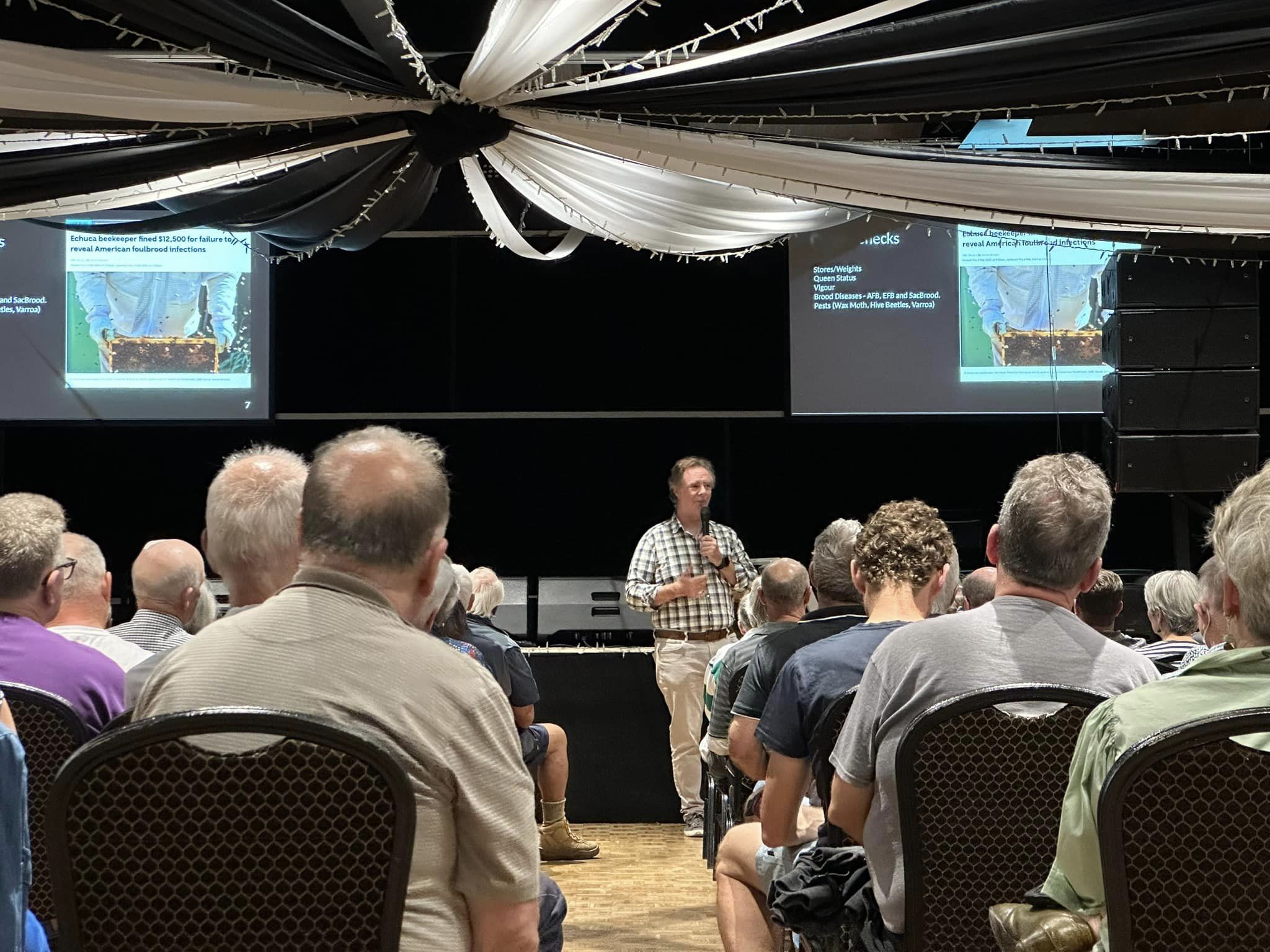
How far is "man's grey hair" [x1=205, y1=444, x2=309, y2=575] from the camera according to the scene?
7.30 feet

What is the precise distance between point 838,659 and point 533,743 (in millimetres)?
2106

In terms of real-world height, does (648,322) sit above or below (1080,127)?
below

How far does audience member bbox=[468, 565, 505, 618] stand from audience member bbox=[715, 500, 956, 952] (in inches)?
96.9

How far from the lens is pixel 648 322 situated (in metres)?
8.59

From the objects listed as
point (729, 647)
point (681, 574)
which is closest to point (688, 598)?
point (681, 574)

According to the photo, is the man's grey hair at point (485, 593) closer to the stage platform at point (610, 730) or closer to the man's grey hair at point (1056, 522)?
the stage platform at point (610, 730)

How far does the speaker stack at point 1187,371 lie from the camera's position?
6207mm

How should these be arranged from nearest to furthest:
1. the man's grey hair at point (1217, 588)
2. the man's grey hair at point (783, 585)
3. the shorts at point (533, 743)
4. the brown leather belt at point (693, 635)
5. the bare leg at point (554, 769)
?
the man's grey hair at point (1217, 588) < the man's grey hair at point (783, 585) < the shorts at point (533, 743) < the bare leg at point (554, 769) < the brown leather belt at point (693, 635)

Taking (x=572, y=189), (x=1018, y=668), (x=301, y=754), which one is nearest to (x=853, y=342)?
(x=572, y=189)

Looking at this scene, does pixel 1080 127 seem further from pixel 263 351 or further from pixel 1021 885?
pixel 263 351

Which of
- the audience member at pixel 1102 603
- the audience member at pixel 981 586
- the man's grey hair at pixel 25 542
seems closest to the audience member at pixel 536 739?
the man's grey hair at pixel 25 542

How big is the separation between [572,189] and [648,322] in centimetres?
398

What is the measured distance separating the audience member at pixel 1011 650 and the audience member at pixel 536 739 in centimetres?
135

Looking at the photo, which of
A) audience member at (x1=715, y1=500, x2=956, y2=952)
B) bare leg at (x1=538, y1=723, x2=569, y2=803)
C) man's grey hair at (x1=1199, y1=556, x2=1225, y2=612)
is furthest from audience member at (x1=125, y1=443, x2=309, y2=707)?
bare leg at (x1=538, y1=723, x2=569, y2=803)
